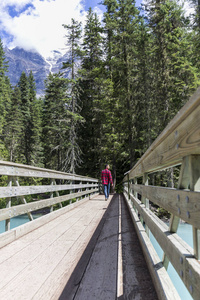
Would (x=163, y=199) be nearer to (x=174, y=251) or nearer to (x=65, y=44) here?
(x=174, y=251)

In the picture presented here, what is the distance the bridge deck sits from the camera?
1952 millimetres

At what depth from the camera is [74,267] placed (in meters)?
2.49

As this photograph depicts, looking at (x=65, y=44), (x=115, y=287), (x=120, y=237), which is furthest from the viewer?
(x=65, y=44)

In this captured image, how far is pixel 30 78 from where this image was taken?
45469mm

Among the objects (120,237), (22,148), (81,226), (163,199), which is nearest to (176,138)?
(163,199)

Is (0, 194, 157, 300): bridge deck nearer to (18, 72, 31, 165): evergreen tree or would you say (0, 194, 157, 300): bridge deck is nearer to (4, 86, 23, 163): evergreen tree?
(4, 86, 23, 163): evergreen tree

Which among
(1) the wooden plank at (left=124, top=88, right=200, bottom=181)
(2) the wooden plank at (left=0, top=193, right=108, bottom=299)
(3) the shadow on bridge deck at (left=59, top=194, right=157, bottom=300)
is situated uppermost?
(1) the wooden plank at (left=124, top=88, right=200, bottom=181)

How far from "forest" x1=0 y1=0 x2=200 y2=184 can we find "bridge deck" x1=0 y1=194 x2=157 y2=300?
14604 millimetres

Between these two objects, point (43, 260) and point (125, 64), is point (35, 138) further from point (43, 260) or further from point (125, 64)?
point (43, 260)

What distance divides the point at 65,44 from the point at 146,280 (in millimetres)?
21810

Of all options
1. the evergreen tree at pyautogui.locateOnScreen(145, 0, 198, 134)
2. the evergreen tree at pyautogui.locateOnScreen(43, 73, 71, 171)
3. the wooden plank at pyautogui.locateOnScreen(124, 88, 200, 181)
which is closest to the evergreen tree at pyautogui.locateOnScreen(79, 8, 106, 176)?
the evergreen tree at pyautogui.locateOnScreen(43, 73, 71, 171)

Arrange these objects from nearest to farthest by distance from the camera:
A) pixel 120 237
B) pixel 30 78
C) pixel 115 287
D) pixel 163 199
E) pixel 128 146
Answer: pixel 163 199 < pixel 115 287 < pixel 120 237 < pixel 128 146 < pixel 30 78

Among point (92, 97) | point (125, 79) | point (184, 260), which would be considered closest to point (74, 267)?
point (184, 260)

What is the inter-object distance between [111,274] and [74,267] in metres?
0.44
